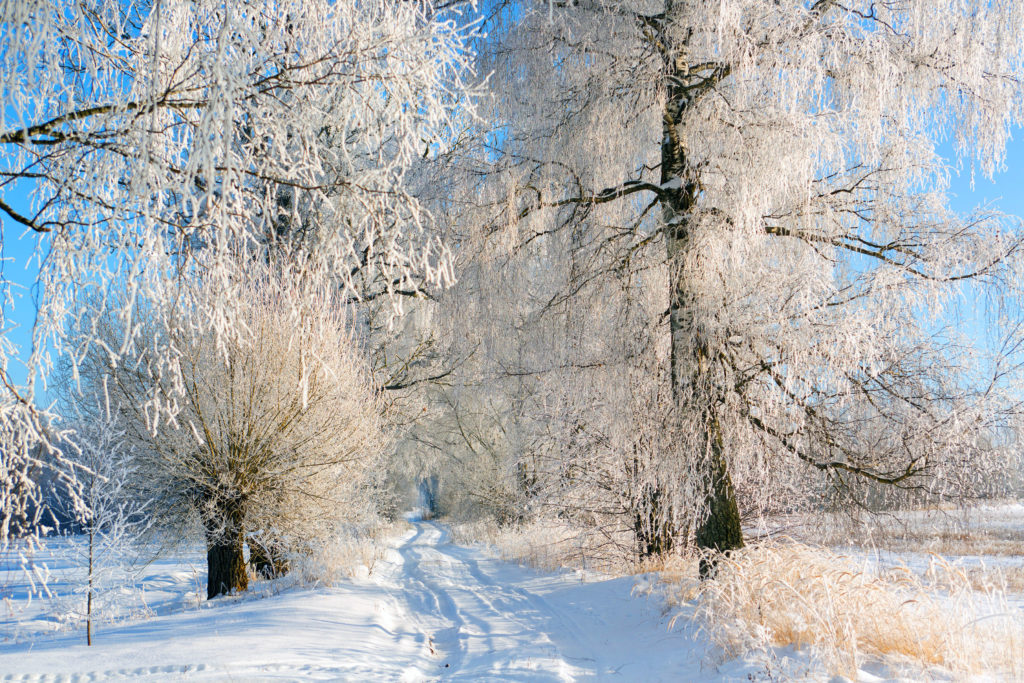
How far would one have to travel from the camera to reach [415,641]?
6.13m

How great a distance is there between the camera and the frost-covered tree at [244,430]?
797 cm

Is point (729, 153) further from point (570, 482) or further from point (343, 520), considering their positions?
point (343, 520)

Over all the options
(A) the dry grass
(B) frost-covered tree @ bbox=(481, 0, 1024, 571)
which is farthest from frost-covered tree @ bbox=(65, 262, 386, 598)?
(A) the dry grass

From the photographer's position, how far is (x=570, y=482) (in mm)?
8047

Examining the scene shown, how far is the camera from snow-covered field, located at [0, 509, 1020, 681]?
443 cm

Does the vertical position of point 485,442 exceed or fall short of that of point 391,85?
it falls short

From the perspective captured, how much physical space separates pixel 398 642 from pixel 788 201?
5.41m

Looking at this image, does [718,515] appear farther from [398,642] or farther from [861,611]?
[398,642]

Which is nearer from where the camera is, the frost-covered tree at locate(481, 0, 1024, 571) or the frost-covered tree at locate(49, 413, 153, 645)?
the frost-covered tree at locate(481, 0, 1024, 571)

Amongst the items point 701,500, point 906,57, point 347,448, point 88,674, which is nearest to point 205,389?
point 347,448

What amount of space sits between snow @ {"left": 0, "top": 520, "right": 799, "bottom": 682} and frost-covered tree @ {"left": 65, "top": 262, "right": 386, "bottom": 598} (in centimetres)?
112

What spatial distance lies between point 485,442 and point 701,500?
13.5 metres

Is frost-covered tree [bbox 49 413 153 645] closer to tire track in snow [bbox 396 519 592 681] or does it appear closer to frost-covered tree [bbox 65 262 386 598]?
frost-covered tree [bbox 65 262 386 598]

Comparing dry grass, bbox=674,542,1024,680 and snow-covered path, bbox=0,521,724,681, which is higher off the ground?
dry grass, bbox=674,542,1024,680
